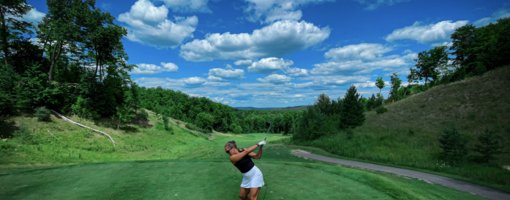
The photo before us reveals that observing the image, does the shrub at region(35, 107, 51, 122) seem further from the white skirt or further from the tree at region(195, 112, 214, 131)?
the tree at region(195, 112, 214, 131)

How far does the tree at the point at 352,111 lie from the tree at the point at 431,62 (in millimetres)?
47012

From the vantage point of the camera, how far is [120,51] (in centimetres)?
3666

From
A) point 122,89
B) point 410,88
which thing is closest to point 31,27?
point 122,89

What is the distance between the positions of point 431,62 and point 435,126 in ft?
150

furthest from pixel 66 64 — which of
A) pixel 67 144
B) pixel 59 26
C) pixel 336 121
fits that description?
pixel 336 121

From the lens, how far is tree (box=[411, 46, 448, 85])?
7138 cm

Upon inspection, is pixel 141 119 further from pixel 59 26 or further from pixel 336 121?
pixel 336 121

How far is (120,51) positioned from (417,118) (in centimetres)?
4988

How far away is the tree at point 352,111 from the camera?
41406 mm

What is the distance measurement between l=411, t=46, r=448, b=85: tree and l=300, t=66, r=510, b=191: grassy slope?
80.7 feet

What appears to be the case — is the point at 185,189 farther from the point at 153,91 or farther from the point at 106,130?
the point at 153,91

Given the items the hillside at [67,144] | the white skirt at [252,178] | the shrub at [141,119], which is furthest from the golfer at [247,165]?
the shrub at [141,119]

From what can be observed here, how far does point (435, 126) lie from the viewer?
37.2 metres

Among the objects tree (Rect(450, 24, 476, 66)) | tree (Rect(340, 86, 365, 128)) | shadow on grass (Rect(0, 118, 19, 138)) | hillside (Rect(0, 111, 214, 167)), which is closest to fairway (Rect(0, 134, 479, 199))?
hillside (Rect(0, 111, 214, 167))
